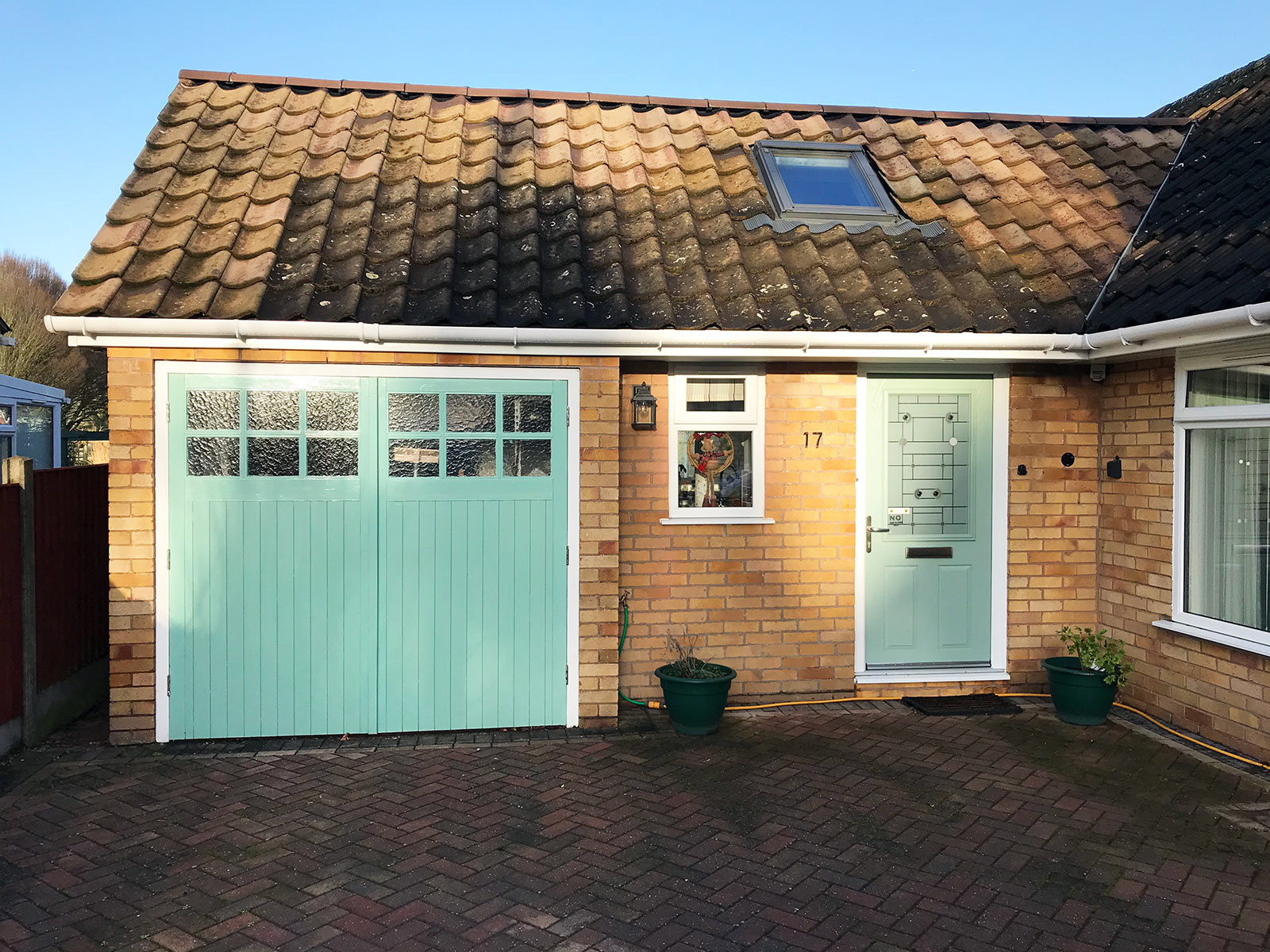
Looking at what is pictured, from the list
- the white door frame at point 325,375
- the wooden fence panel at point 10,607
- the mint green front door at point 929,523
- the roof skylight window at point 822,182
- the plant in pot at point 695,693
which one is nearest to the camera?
the wooden fence panel at point 10,607

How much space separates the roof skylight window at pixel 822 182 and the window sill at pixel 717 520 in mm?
2448

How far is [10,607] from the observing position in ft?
19.5

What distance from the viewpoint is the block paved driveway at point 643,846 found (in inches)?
150

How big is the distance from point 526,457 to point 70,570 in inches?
139

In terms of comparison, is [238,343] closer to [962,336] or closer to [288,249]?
[288,249]

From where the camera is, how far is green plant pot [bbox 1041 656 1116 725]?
6445mm

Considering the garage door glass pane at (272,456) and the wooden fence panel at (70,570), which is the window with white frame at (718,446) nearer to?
the garage door glass pane at (272,456)

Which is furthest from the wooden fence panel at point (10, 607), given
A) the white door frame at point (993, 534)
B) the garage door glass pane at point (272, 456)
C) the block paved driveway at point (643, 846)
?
the white door frame at point (993, 534)

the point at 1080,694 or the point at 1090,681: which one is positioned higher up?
the point at 1090,681

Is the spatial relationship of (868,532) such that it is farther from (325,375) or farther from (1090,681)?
(325,375)

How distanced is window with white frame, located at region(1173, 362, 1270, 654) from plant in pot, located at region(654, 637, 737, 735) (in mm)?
3143

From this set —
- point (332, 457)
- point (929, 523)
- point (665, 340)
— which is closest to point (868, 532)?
point (929, 523)

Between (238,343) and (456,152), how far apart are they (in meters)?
2.79

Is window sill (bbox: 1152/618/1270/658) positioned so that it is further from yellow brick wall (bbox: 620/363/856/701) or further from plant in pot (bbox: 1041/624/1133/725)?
yellow brick wall (bbox: 620/363/856/701)
